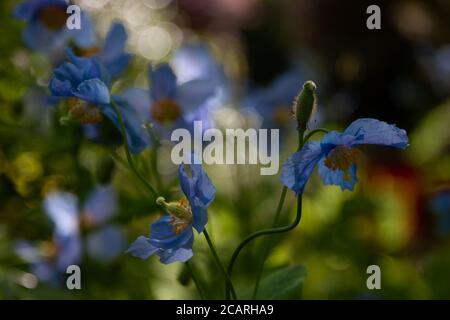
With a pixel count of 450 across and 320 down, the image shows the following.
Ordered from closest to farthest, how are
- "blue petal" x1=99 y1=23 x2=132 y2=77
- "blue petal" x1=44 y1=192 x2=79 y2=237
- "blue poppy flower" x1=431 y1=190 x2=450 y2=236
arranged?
"blue petal" x1=99 y1=23 x2=132 y2=77 < "blue petal" x1=44 y1=192 x2=79 y2=237 < "blue poppy flower" x1=431 y1=190 x2=450 y2=236

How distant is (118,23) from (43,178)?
24 centimetres

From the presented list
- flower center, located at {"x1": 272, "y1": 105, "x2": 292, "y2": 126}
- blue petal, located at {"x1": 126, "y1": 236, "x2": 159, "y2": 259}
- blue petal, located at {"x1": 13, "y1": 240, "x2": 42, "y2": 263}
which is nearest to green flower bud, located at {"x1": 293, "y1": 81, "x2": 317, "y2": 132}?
blue petal, located at {"x1": 126, "y1": 236, "x2": 159, "y2": 259}

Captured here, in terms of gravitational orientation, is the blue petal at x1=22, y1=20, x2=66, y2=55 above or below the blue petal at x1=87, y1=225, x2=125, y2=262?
above

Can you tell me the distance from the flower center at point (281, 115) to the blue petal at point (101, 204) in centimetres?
35

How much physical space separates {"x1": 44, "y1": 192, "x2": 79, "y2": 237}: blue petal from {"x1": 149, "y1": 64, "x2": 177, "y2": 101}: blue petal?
0.16 metres

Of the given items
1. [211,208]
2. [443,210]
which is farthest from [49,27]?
[443,210]

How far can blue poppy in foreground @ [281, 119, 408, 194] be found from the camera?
65 centimetres

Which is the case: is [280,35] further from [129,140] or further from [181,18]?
[129,140]

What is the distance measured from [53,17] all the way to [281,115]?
1.38 feet

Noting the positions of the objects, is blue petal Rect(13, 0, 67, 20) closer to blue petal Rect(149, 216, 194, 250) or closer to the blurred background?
the blurred background

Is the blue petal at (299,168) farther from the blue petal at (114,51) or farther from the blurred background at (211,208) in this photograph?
the blue petal at (114,51)

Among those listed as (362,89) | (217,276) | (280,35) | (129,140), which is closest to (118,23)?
(129,140)

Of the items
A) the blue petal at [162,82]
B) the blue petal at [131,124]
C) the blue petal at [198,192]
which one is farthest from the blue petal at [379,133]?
the blue petal at [162,82]

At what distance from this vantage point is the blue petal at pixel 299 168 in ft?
2.13
